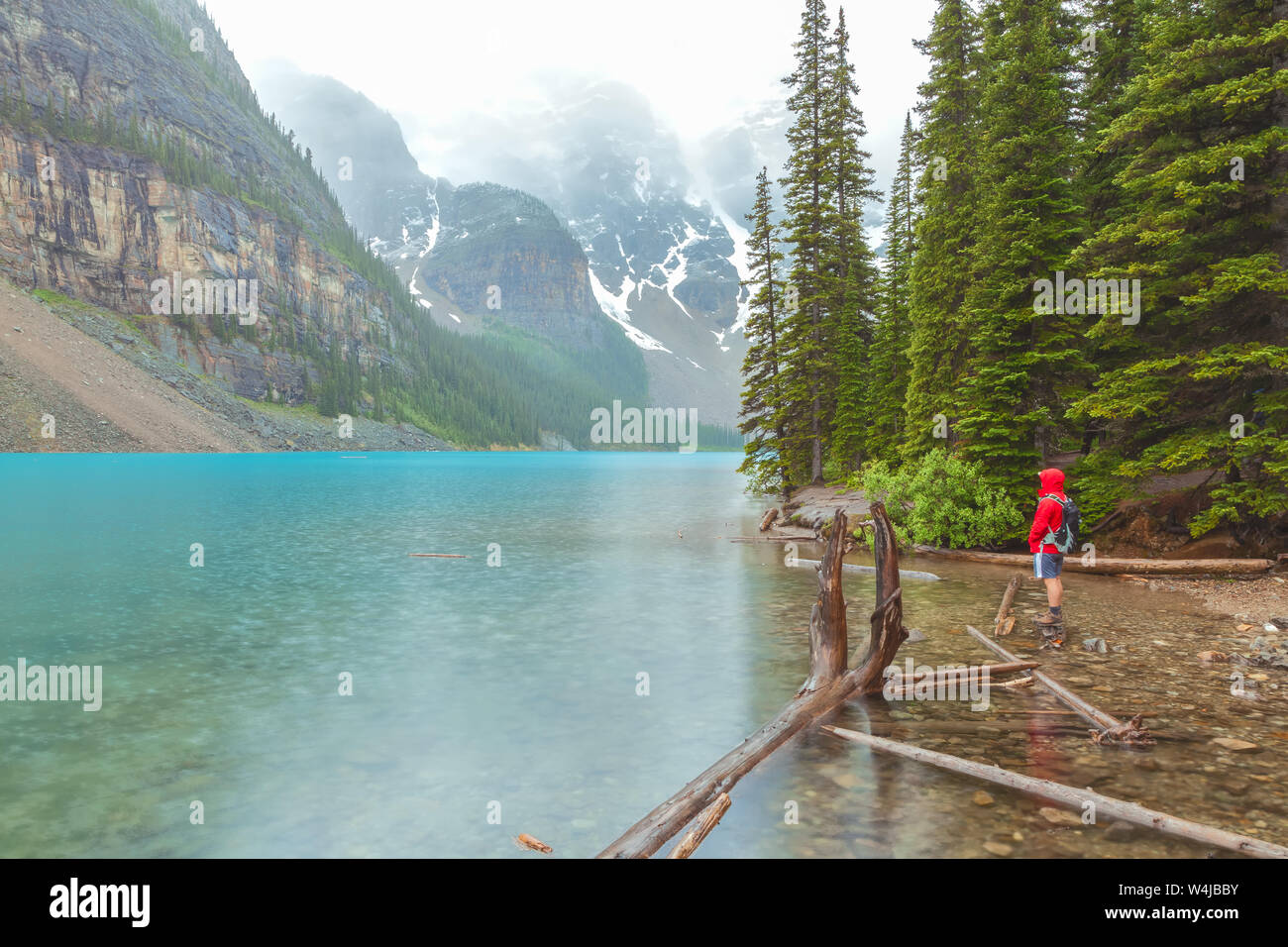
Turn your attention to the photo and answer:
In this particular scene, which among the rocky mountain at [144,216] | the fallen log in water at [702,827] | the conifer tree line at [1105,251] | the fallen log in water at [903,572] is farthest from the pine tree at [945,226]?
the rocky mountain at [144,216]

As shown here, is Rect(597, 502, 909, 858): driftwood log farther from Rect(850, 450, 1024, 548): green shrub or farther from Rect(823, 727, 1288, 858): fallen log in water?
Rect(850, 450, 1024, 548): green shrub

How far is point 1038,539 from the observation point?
12.3 m

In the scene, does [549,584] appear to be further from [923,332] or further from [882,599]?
[923,332]

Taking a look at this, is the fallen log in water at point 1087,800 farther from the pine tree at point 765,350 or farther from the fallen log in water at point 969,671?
the pine tree at point 765,350

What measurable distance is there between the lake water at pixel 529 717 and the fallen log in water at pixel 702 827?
255 millimetres

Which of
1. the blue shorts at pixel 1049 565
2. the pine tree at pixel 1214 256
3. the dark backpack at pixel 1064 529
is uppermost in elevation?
the pine tree at pixel 1214 256

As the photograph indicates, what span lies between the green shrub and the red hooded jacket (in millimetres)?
10065

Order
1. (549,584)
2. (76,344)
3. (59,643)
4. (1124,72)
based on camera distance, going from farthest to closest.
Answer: (76,344) < (1124,72) < (549,584) < (59,643)

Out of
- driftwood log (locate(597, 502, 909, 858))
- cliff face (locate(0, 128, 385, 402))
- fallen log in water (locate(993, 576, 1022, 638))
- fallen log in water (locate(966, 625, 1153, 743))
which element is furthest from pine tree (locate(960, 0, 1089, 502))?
cliff face (locate(0, 128, 385, 402))

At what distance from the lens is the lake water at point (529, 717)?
6656 millimetres

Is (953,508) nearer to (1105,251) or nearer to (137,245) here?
(1105,251)

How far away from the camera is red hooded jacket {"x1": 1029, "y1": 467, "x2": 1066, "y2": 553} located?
12.1 m
